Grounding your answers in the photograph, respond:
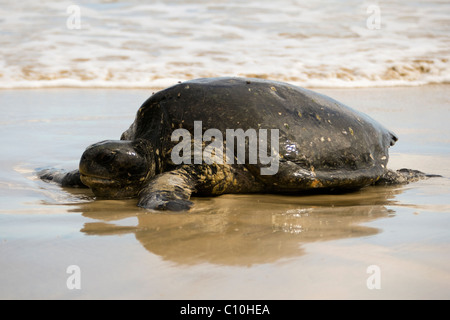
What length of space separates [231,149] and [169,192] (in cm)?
54

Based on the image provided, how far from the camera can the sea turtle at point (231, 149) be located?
3.22 meters

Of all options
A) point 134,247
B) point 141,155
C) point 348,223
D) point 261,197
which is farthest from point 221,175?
point 134,247

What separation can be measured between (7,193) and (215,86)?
147cm

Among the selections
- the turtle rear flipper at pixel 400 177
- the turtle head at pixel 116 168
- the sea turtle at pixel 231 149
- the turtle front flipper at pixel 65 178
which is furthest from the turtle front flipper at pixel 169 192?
the turtle rear flipper at pixel 400 177

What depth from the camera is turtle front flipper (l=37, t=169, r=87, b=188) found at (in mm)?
3609

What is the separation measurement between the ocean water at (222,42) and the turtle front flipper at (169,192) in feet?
23.2

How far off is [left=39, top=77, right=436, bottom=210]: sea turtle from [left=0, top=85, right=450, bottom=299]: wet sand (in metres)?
0.13

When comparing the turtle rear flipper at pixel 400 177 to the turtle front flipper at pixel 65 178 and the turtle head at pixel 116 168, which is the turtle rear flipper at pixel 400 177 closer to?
the turtle head at pixel 116 168

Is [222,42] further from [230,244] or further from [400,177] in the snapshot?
[230,244]

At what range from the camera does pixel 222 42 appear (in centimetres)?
1318

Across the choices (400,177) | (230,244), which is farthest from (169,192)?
(400,177)

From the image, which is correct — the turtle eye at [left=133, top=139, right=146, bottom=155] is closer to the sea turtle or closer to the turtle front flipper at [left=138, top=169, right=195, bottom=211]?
the sea turtle
